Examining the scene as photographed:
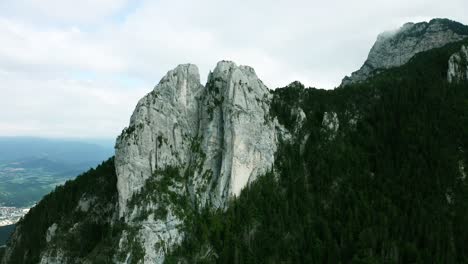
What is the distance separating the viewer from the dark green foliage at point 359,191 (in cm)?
8794

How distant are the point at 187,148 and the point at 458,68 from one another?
327 ft

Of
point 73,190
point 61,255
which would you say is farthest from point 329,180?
point 73,190

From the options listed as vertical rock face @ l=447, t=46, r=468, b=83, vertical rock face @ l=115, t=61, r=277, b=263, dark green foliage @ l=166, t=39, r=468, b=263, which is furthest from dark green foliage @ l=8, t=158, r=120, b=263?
vertical rock face @ l=447, t=46, r=468, b=83

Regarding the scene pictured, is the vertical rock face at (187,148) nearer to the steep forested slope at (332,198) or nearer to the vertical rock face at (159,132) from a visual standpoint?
the vertical rock face at (159,132)

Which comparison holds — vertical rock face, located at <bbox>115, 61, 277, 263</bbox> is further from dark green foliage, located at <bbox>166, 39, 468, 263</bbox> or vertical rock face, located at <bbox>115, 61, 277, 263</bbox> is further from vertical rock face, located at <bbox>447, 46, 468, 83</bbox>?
vertical rock face, located at <bbox>447, 46, 468, 83</bbox>

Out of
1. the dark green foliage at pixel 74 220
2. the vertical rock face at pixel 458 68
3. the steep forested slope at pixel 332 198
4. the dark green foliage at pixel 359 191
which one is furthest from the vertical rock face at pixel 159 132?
the vertical rock face at pixel 458 68

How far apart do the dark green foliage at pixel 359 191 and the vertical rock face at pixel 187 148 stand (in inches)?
201

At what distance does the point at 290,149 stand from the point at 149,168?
139ft

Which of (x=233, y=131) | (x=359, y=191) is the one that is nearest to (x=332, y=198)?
(x=359, y=191)

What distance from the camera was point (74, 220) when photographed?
116875 millimetres

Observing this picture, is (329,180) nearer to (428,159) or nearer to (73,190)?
(428,159)

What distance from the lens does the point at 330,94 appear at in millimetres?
132500

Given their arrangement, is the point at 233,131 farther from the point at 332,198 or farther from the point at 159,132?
the point at 332,198

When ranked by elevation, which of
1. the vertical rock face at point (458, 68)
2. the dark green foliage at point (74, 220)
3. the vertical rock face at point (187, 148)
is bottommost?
the dark green foliage at point (74, 220)
